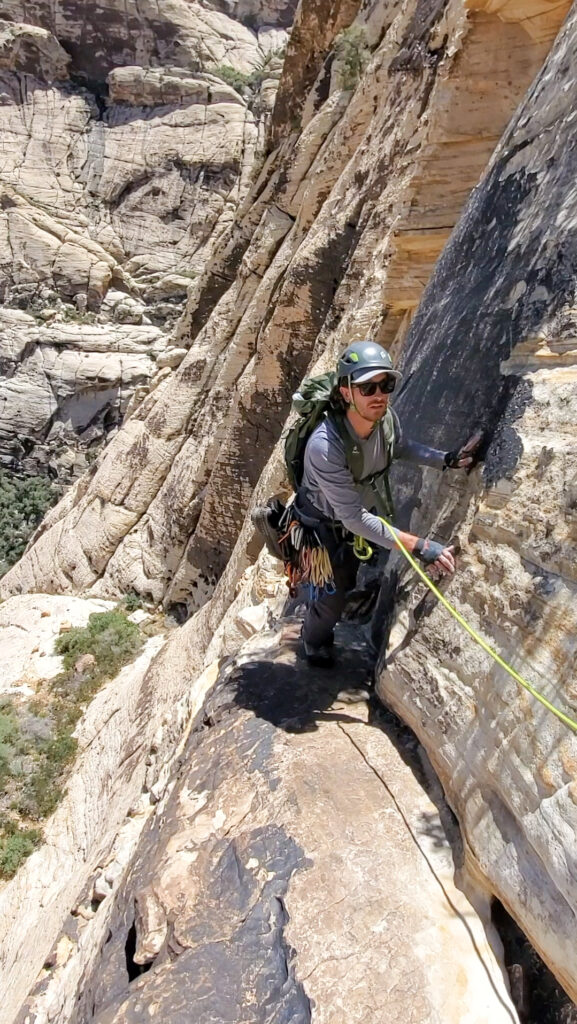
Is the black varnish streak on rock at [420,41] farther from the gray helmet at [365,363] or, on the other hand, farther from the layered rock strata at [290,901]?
the layered rock strata at [290,901]

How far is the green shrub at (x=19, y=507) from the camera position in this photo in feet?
81.8

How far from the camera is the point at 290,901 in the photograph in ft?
7.66

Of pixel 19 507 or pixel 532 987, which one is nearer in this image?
pixel 532 987

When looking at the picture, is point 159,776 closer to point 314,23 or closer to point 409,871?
point 409,871

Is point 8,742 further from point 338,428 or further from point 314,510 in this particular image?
point 338,428

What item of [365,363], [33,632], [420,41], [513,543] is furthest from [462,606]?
[33,632]

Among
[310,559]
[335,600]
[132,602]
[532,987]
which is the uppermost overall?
[310,559]

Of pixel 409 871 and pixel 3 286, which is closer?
pixel 409 871

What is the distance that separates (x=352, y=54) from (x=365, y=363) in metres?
10.3

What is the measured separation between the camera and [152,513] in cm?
1350

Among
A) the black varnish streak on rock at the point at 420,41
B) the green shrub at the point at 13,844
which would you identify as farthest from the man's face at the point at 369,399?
the green shrub at the point at 13,844

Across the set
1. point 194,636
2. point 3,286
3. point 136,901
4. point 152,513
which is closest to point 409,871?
point 136,901

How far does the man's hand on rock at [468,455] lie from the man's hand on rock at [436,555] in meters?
0.42

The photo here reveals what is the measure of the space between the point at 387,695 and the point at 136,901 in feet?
4.94
